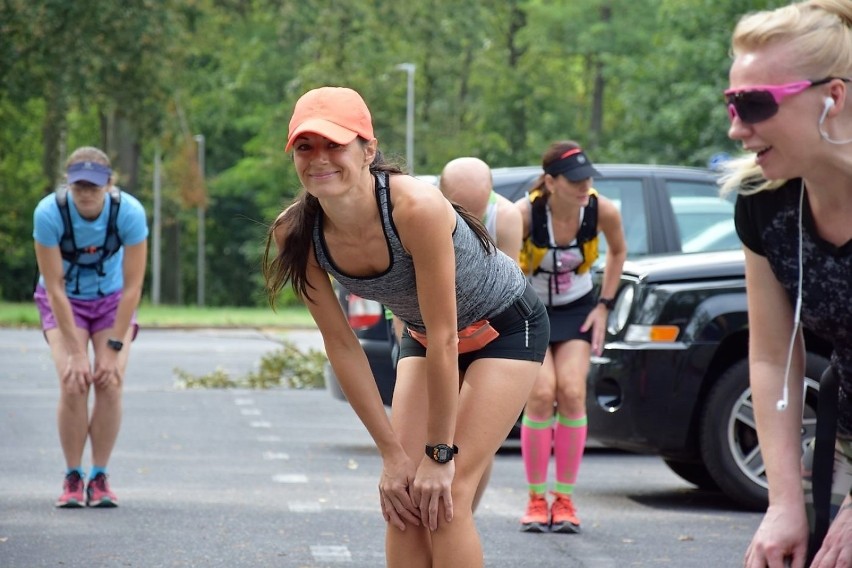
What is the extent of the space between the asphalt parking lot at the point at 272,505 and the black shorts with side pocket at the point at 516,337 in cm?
190

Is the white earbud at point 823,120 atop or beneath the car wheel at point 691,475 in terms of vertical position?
atop

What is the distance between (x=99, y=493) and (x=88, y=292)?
1083 millimetres

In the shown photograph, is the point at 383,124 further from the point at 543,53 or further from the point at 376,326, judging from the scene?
the point at 376,326

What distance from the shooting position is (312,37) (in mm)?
51562

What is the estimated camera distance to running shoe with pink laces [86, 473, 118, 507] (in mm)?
7949

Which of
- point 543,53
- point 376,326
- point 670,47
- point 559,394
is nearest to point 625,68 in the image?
point 670,47

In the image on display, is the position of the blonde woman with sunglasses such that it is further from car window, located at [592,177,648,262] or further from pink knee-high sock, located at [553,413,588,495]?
car window, located at [592,177,648,262]

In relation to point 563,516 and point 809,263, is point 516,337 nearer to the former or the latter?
point 809,263

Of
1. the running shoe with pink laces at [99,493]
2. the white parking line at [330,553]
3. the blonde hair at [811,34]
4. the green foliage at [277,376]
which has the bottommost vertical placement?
the green foliage at [277,376]

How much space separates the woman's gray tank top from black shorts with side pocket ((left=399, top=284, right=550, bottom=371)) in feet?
0.11

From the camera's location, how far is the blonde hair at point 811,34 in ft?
8.87

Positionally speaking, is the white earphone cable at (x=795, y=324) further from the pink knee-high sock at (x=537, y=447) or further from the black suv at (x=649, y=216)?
the black suv at (x=649, y=216)

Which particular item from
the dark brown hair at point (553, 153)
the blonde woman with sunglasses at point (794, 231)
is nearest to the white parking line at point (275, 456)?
the dark brown hair at point (553, 153)

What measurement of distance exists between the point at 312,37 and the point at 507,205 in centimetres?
4545
